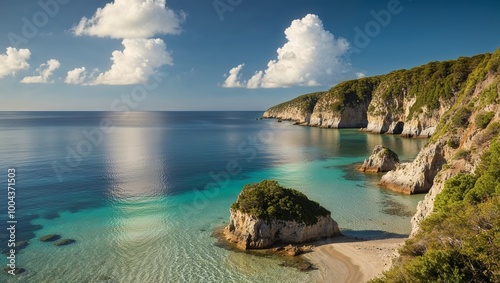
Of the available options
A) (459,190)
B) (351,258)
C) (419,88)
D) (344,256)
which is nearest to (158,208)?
(344,256)

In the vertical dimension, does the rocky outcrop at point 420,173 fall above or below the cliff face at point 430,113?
below

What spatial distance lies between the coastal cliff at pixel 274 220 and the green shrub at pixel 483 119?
14332 millimetres

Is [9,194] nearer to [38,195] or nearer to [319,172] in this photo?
[38,195]

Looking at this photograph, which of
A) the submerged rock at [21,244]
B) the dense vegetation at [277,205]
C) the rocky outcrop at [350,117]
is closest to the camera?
the submerged rock at [21,244]

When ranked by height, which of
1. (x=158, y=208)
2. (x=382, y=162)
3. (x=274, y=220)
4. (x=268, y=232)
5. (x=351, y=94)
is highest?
(x=351, y=94)

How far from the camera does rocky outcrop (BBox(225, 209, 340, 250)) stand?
77.7ft

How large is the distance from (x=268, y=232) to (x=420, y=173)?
2251 cm

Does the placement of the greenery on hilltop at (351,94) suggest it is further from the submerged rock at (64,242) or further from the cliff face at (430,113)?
the submerged rock at (64,242)

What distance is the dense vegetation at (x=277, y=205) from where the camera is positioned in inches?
955

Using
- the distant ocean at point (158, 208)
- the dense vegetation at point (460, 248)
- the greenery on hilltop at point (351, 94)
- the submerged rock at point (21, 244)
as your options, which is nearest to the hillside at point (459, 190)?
the dense vegetation at point (460, 248)

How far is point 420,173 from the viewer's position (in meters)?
36.9

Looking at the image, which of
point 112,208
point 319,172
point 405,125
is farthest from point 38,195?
point 405,125

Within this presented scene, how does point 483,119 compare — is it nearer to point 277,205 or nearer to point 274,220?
point 277,205

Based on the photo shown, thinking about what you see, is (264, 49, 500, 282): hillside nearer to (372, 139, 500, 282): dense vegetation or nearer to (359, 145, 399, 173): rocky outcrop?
(372, 139, 500, 282): dense vegetation
